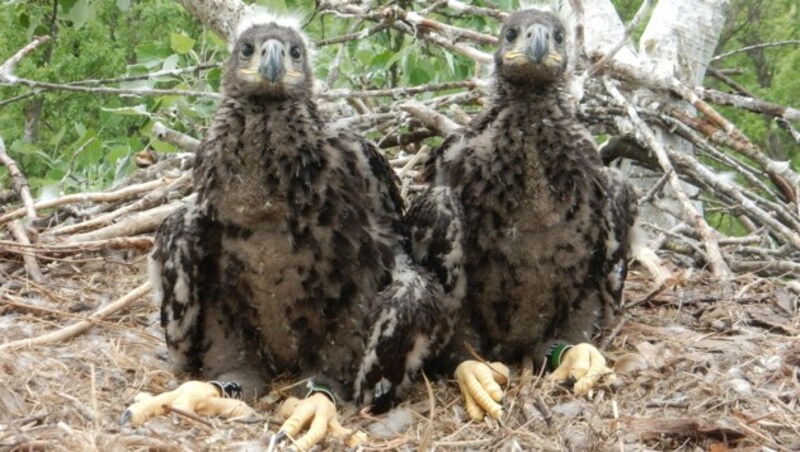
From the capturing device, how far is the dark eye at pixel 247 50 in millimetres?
3613

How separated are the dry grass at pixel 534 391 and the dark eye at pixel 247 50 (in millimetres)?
1277

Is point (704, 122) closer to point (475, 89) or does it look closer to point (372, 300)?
point (475, 89)

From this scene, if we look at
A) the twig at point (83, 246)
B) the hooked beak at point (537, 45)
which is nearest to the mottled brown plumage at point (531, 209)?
the hooked beak at point (537, 45)

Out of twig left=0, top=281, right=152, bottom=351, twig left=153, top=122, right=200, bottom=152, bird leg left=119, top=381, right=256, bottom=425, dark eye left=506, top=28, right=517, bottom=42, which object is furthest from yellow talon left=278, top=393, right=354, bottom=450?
twig left=153, top=122, right=200, bottom=152

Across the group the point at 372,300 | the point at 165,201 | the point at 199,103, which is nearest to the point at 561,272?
the point at 372,300

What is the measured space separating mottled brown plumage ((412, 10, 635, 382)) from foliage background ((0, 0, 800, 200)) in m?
1.68

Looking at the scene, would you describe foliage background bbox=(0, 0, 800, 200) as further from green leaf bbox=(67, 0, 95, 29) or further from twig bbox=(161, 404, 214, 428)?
twig bbox=(161, 404, 214, 428)

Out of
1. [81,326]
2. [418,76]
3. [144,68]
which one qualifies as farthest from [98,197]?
[418,76]

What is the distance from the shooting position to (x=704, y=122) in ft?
15.7

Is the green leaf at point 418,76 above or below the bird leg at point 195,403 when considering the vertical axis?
above

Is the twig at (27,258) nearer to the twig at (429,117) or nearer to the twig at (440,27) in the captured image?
the twig at (429,117)

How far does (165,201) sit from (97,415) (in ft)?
7.39

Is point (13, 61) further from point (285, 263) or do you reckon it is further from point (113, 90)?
point (285, 263)

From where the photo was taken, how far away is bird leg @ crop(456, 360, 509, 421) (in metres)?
3.42
